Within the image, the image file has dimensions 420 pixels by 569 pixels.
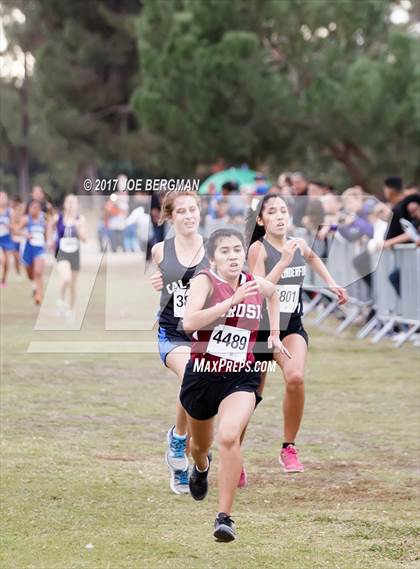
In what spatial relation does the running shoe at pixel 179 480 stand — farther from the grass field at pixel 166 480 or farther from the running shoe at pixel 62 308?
the running shoe at pixel 62 308

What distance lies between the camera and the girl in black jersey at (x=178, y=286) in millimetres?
8086

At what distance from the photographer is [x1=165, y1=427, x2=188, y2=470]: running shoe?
811 centimetres

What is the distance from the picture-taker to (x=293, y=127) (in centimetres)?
3556

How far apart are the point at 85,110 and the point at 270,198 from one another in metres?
50.5

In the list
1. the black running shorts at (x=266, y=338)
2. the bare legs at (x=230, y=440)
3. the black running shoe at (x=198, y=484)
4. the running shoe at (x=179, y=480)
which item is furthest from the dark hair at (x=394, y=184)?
the bare legs at (x=230, y=440)

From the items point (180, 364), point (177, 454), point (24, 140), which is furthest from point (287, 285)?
point (24, 140)

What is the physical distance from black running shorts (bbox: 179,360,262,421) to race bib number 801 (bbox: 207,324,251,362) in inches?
4.2

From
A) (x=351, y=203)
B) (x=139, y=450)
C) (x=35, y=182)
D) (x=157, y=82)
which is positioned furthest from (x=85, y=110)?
(x=139, y=450)

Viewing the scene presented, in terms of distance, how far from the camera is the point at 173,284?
8.13 meters

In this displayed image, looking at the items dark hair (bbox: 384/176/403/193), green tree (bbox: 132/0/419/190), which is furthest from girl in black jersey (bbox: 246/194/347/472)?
green tree (bbox: 132/0/419/190)

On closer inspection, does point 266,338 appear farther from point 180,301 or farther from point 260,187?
point 260,187

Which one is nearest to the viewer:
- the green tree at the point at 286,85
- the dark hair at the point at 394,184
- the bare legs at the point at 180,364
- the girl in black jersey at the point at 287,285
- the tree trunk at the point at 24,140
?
the bare legs at the point at 180,364

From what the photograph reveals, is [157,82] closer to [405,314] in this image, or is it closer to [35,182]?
[405,314]

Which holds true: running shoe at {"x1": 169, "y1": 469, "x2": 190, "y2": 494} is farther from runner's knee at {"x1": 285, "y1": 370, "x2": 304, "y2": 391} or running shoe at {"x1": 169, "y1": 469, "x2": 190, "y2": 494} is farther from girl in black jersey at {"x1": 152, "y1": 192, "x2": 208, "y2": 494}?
runner's knee at {"x1": 285, "y1": 370, "x2": 304, "y2": 391}
